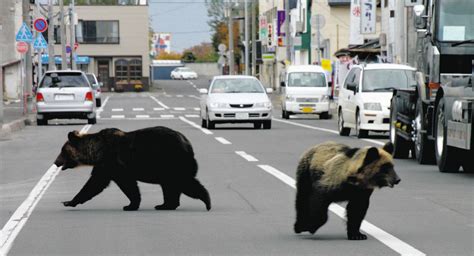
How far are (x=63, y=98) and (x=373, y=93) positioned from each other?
13.0 m

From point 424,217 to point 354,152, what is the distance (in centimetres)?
284

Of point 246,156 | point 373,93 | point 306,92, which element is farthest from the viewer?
point 306,92

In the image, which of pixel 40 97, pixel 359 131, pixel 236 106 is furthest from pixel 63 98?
pixel 359 131

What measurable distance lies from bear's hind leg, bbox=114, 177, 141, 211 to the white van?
31609 millimetres

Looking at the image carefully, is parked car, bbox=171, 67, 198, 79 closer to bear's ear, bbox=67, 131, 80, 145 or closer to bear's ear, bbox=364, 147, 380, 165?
bear's ear, bbox=67, 131, 80, 145

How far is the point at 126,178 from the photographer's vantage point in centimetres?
1274

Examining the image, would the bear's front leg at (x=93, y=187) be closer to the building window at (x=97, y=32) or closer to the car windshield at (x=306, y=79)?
the car windshield at (x=306, y=79)

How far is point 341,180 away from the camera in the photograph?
9.68m

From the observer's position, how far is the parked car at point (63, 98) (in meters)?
38.2

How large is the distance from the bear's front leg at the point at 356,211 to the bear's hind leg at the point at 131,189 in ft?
10.7

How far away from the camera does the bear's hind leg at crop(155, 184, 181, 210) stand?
503 inches

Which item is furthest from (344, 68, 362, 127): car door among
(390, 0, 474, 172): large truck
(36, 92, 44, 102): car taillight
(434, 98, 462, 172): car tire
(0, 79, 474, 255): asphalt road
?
(36, 92, 44, 102): car taillight

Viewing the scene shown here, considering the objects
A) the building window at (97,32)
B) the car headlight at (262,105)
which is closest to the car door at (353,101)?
the car headlight at (262,105)

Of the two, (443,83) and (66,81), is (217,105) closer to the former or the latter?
(66,81)
